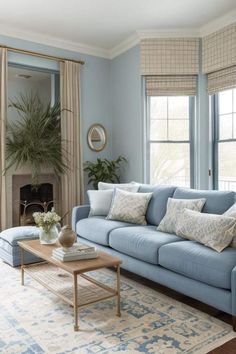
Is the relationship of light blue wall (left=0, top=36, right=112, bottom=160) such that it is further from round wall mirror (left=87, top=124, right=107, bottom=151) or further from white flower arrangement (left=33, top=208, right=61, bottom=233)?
white flower arrangement (left=33, top=208, right=61, bottom=233)

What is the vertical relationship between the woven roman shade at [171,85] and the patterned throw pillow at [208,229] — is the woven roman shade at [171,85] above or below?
above

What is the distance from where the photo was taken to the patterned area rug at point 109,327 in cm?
205

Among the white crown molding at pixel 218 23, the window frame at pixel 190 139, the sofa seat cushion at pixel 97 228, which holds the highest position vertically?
the white crown molding at pixel 218 23

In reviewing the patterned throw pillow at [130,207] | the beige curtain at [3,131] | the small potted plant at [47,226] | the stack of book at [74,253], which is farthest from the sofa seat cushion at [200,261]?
the beige curtain at [3,131]

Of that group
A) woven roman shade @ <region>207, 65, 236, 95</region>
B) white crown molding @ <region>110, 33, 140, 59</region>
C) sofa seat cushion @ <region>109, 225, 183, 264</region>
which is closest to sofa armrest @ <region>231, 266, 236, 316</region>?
sofa seat cushion @ <region>109, 225, 183, 264</region>

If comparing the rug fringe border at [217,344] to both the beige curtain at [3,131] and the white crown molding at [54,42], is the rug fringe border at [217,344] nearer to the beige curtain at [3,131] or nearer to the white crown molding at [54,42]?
the beige curtain at [3,131]

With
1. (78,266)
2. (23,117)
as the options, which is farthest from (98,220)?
(23,117)

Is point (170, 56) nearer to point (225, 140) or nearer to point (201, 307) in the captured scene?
point (225, 140)

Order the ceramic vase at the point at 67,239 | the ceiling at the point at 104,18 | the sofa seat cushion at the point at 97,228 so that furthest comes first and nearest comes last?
the ceiling at the point at 104,18, the sofa seat cushion at the point at 97,228, the ceramic vase at the point at 67,239

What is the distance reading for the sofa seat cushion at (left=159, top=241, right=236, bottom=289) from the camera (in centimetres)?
231

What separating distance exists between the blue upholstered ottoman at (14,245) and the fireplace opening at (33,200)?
111 cm

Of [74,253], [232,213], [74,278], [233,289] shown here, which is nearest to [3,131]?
[74,253]

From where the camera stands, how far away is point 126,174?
5.28 metres

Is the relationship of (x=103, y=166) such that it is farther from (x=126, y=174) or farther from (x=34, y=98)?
(x=34, y=98)
